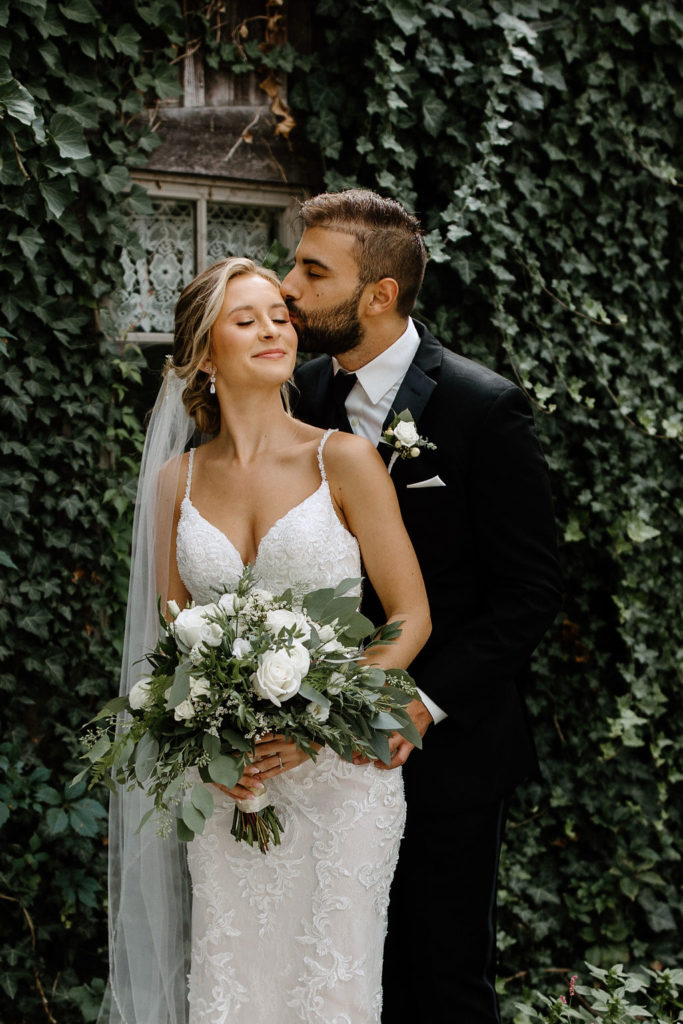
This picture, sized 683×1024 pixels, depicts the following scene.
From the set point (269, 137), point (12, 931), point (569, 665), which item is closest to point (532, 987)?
point (569, 665)

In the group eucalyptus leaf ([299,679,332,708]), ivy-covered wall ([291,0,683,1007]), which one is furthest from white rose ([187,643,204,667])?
ivy-covered wall ([291,0,683,1007])

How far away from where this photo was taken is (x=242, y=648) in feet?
6.82

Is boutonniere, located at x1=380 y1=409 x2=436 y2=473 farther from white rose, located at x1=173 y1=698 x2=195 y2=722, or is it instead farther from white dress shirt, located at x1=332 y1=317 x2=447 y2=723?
white rose, located at x1=173 y1=698 x2=195 y2=722

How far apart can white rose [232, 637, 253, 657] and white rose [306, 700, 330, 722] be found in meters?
0.17

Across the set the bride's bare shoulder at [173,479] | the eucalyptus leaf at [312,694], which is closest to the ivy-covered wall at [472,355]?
the bride's bare shoulder at [173,479]

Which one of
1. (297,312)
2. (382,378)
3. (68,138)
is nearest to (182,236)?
Result: (68,138)

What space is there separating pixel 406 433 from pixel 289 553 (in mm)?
424

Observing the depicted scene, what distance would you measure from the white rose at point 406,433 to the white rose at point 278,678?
73cm

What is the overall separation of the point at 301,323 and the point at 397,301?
0.91 feet

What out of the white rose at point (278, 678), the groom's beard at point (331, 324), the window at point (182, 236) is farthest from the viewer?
the window at point (182, 236)

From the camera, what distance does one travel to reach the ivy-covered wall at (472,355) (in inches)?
133

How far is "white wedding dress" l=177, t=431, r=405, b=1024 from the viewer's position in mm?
2299

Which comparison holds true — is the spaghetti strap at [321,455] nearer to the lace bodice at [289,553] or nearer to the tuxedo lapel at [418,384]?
the lace bodice at [289,553]

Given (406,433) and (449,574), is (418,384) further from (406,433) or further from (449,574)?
(449,574)
